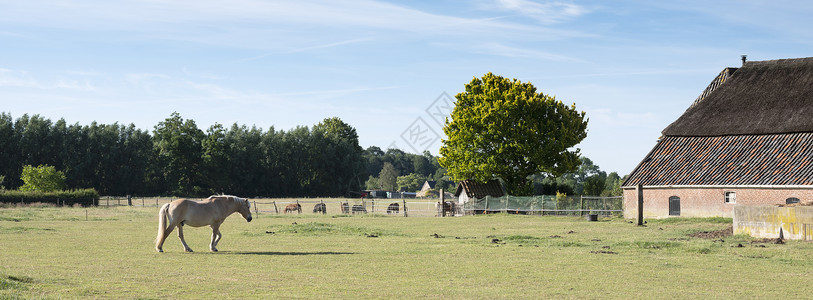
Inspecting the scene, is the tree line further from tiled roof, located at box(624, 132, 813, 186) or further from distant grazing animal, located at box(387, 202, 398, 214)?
tiled roof, located at box(624, 132, 813, 186)

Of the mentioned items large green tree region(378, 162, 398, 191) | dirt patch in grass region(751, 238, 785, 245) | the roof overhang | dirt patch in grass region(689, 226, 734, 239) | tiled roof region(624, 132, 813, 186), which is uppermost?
large green tree region(378, 162, 398, 191)

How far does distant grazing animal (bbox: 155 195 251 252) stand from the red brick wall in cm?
2585

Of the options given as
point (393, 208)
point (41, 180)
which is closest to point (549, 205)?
point (393, 208)

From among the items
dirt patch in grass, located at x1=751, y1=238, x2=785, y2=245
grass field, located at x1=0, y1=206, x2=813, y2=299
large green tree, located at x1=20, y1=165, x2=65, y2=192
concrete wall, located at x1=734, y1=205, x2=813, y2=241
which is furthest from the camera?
large green tree, located at x1=20, y1=165, x2=65, y2=192

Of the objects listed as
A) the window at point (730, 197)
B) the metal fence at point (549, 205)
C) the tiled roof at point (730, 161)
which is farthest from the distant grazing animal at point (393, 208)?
the window at point (730, 197)

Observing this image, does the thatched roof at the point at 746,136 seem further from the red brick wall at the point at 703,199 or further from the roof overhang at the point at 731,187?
the red brick wall at the point at 703,199

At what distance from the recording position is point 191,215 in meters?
22.0

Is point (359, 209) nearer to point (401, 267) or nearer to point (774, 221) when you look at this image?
point (774, 221)

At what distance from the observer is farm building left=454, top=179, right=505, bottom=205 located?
58.9 metres

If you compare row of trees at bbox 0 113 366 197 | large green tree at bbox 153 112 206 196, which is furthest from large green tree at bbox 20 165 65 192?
large green tree at bbox 153 112 206 196

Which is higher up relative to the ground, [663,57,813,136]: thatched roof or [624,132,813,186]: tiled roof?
[663,57,813,136]: thatched roof

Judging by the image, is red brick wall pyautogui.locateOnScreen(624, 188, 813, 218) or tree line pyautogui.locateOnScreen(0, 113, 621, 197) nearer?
red brick wall pyautogui.locateOnScreen(624, 188, 813, 218)

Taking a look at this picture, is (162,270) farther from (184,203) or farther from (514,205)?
(514,205)

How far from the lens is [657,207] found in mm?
43688
